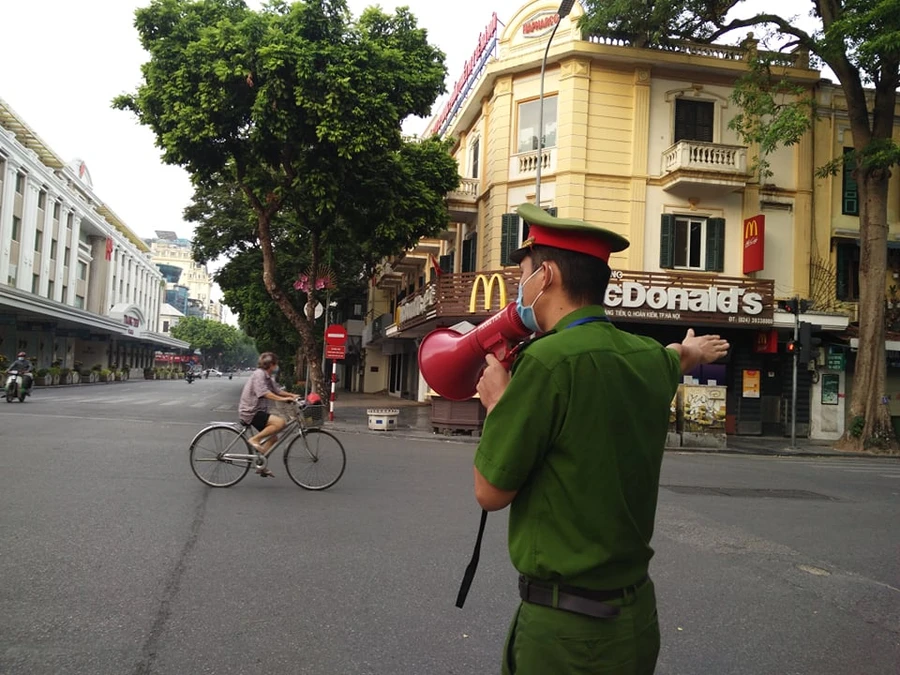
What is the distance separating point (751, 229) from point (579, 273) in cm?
1970

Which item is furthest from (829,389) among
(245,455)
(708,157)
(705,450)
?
(245,455)

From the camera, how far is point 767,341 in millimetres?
19578

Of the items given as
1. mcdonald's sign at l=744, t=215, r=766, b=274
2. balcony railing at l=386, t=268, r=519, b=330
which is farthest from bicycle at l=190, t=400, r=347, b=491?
mcdonald's sign at l=744, t=215, r=766, b=274

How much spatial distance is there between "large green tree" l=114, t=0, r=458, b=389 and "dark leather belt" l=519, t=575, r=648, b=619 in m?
15.5

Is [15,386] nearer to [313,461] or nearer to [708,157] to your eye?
[313,461]

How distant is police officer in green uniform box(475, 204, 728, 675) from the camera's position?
1572 mm

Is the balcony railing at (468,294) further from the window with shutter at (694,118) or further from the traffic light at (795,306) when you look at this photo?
the traffic light at (795,306)

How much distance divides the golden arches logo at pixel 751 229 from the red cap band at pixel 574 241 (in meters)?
19.4

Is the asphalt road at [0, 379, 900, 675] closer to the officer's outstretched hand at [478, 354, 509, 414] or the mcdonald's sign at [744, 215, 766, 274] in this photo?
the officer's outstretched hand at [478, 354, 509, 414]

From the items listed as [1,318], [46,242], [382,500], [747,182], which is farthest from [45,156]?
[382,500]

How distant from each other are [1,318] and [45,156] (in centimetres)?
1986

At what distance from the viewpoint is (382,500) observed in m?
7.67

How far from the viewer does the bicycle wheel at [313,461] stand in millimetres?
8180

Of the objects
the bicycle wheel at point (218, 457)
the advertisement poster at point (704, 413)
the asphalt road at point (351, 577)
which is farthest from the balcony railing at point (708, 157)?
the bicycle wheel at point (218, 457)
